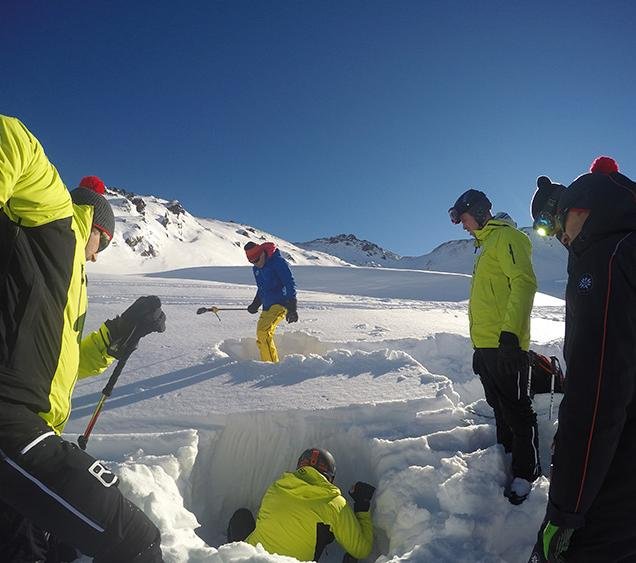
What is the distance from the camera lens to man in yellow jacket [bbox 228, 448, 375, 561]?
8.35 ft

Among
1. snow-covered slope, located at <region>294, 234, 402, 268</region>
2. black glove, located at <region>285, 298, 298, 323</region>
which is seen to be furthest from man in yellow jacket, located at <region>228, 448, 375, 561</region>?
snow-covered slope, located at <region>294, 234, 402, 268</region>

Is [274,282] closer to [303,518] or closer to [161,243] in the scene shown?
[303,518]

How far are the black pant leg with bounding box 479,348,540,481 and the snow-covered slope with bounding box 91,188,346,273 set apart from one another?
3231cm

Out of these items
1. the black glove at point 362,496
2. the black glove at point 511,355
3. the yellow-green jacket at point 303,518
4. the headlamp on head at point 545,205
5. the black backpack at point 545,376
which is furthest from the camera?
the black backpack at point 545,376

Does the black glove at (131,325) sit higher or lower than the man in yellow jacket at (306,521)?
higher

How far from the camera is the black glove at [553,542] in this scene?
137 centimetres

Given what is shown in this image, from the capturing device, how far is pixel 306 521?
8.45 ft

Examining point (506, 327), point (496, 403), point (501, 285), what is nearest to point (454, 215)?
point (501, 285)

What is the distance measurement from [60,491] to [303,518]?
170 centimetres

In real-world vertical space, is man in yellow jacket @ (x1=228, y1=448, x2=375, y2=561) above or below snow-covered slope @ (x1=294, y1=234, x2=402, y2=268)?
below

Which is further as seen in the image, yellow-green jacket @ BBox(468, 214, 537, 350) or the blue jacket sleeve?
the blue jacket sleeve

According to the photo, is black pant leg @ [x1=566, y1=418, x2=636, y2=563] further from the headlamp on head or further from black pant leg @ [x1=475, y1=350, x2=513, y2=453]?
black pant leg @ [x1=475, y1=350, x2=513, y2=453]

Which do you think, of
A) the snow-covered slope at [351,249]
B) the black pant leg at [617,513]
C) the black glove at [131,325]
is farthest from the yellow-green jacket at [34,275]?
the snow-covered slope at [351,249]

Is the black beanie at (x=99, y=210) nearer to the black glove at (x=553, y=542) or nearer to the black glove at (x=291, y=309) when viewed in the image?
the black glove at (x=553, y=542)
